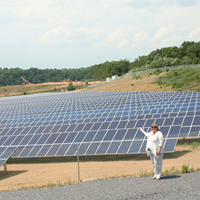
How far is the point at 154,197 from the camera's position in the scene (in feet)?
30.5

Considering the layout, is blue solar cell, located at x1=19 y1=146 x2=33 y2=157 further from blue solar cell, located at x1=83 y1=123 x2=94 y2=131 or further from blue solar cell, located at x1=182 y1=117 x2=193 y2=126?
blue solar cell, located at x1=182 y1=117 x2=193 y2=126

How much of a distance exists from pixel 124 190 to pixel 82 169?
587cm

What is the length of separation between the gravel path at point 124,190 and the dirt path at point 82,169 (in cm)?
209

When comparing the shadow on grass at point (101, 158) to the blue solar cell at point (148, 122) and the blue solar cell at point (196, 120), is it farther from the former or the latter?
the blue solar cell at point (148, 122)

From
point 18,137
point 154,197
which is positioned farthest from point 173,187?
point 18,137

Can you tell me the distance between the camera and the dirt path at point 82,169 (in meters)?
14.0

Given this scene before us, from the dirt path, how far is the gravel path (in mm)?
2086

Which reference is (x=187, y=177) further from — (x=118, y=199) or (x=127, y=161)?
(x=127, y=161)

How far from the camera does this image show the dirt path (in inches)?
549

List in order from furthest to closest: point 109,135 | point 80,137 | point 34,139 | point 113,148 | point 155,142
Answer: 1. point 34,139
2. point 80,137
3. point 109,135
4. point 113,148
5. point 155,142

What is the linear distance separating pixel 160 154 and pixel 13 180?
8.58 m

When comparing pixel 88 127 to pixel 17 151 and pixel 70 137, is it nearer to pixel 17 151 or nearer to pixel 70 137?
pixel 70 137

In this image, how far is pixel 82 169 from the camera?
51.7ft

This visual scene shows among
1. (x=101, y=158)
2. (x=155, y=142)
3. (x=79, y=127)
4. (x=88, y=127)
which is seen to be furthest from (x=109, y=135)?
(x=155, y=142)
